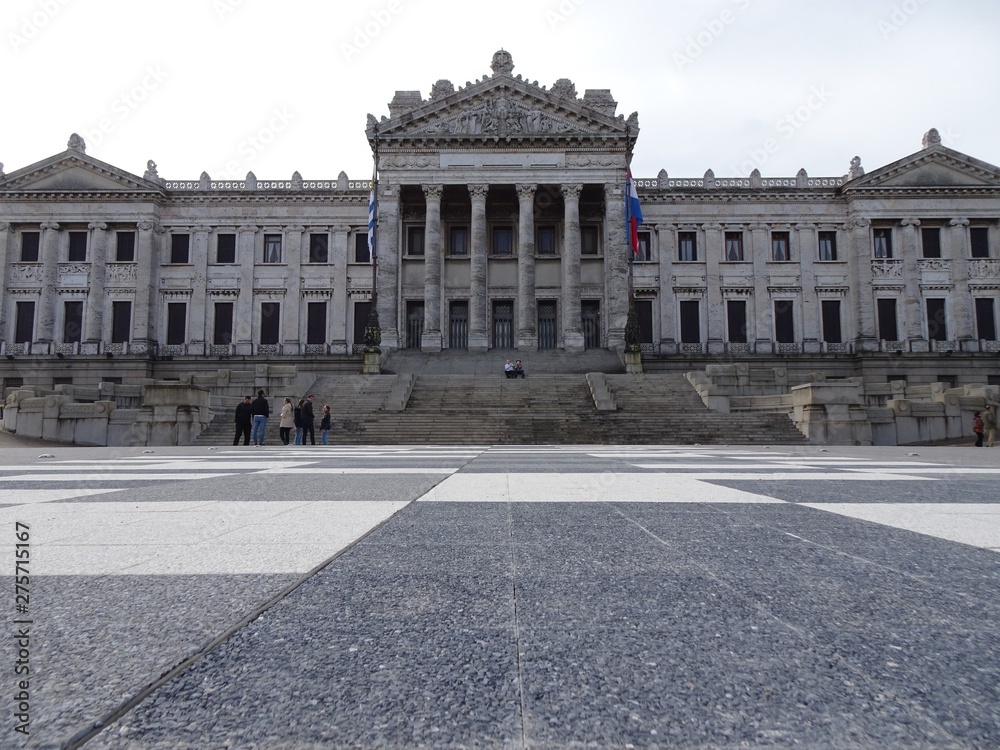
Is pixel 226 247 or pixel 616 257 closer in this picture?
pixel 616 257

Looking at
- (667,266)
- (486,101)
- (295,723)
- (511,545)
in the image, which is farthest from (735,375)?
(295,723)

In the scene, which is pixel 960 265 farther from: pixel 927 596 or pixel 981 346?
pixel 927 596

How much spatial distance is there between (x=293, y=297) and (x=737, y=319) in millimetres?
26326

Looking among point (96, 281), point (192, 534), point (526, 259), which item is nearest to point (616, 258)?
point (526, 259)

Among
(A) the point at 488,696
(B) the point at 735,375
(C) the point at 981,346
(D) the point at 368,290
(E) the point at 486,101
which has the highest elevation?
(E) the point at 486,101

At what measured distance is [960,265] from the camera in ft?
124

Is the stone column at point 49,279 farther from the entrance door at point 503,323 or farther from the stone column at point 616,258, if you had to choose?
the stone column at point 616,258

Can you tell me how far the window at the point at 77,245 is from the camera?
38969 millimetres

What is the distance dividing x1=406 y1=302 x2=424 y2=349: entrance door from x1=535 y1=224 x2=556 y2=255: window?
7.72m

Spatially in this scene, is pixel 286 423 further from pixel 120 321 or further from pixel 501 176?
pixel 120 321

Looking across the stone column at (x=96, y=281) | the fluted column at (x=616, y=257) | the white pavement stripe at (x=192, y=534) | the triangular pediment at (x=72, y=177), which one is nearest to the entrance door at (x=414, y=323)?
the fluted column at (x=616, y=257)

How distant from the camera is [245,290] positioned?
129 feet

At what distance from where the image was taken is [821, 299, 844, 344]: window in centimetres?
3862

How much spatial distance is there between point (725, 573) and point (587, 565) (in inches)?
18.3
